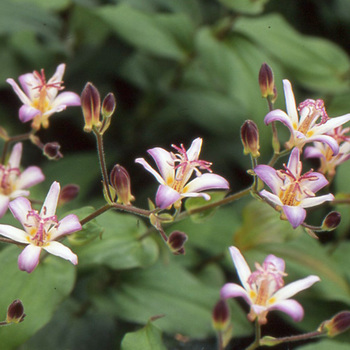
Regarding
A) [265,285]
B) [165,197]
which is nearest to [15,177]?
[165,197]

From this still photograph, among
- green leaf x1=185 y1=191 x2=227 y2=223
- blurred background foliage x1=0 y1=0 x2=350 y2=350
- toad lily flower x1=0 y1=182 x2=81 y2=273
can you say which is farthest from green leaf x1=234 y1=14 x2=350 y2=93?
toad lily flower x1=0 y1=182 x2=81 y2=273

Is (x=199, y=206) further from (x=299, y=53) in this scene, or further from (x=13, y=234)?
(x=299, y=53)

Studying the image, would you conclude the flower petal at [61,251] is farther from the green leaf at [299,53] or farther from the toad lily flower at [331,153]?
the green leaf at [299,53]

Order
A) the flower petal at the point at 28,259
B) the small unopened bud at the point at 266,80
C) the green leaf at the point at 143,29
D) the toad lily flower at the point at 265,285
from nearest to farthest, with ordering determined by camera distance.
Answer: the flower petal at the point at 28,259
the toad lily flower at the point at 265,285
the small unopened bud at the point at 266,80
the green leaf at the point at 143,29

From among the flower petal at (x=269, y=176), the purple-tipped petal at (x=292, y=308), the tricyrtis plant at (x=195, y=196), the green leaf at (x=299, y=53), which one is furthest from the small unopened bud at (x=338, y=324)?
the green leaf at (x=299, y=53)

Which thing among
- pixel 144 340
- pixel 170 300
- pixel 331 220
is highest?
pixel 331 220

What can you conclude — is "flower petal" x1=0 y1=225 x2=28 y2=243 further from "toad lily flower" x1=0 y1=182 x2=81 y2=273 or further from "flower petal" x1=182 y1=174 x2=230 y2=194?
"flower petal" x1=182 y1=174 x2=230 y2=194

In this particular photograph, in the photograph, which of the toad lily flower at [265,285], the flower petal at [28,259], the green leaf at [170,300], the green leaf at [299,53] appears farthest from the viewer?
the green leaf at [299,53]
